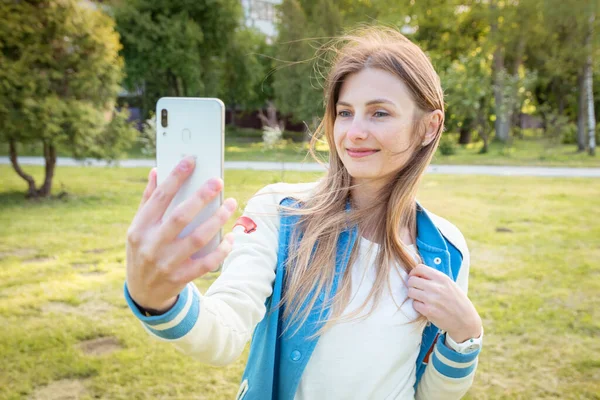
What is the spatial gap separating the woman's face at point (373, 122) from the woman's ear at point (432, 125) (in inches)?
3.9

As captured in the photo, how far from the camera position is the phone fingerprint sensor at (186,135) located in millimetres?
1042

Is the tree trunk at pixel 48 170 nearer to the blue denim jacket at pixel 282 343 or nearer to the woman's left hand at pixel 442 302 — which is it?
the blue denim jacket at pixel 282 343

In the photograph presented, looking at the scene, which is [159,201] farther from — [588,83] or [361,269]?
[588,83]

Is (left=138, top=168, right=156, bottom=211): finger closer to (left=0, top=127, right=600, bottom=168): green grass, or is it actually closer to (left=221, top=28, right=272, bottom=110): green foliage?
(left=0, top=127, right=600, bottom=168): green grass

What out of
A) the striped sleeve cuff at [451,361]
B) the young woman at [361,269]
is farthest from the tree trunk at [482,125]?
the striped sleeve cuff at [451,361]

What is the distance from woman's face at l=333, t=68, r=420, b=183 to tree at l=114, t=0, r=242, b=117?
18919 millimetres

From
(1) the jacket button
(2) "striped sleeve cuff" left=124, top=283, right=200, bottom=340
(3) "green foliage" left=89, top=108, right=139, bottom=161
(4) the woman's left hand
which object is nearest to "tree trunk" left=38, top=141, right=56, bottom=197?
(3) "green foliage" left=89, top=108, right=139, bottom=161

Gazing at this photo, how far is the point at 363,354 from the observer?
1513 mm

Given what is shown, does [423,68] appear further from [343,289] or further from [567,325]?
[567,325]

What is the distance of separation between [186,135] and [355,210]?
0.82 m

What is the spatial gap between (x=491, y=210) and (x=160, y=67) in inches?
604

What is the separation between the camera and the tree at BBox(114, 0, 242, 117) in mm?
19391

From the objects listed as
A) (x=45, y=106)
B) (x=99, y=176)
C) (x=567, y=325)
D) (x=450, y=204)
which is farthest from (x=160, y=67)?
(x=567, y=325)

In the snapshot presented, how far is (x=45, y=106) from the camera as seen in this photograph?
8531mm
